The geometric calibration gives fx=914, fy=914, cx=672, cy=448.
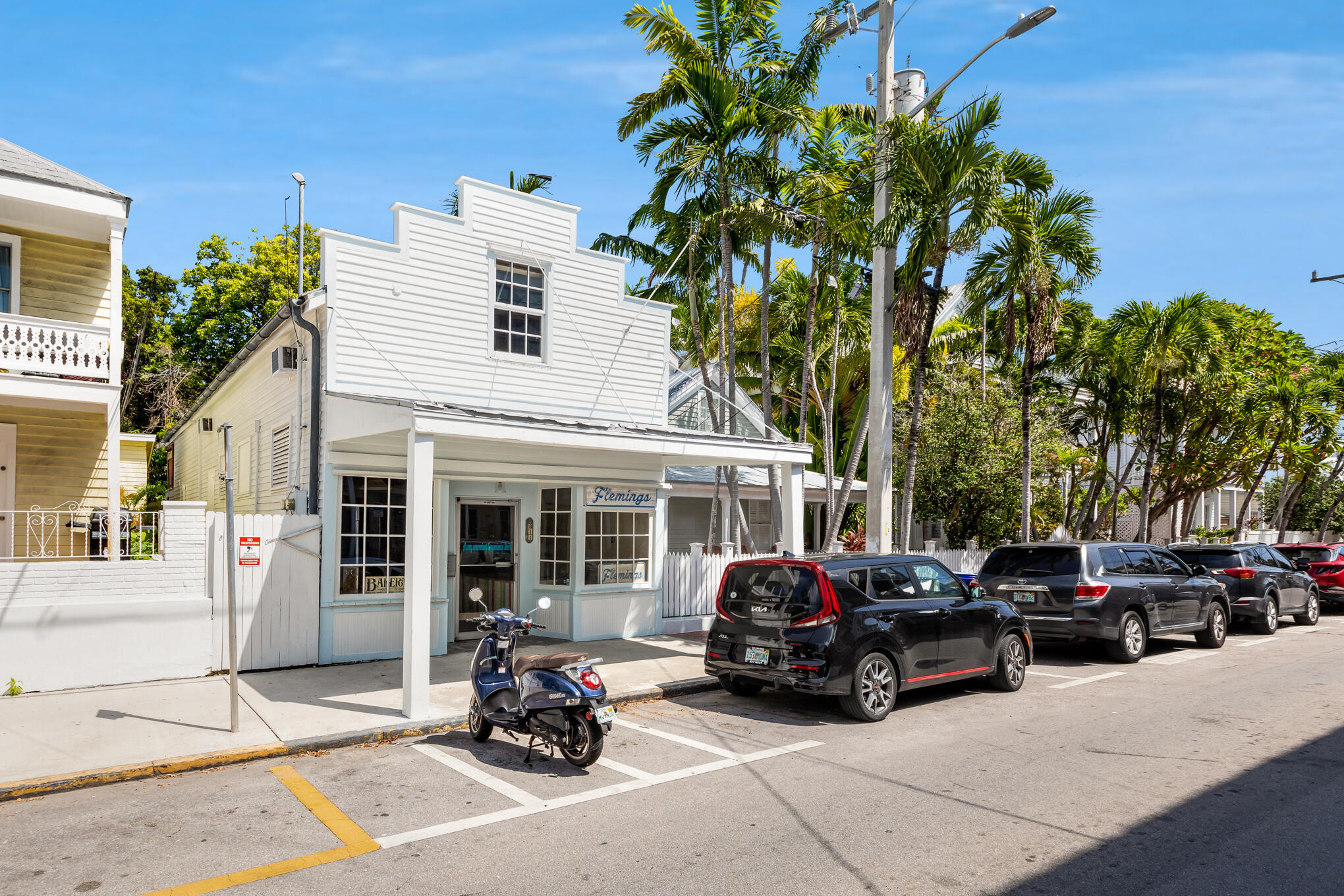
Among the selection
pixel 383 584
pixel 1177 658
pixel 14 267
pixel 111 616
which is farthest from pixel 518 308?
pixel 1177 658

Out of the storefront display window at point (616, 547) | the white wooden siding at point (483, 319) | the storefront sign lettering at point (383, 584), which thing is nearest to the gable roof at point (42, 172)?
the white wooden siding at point (483, 319)

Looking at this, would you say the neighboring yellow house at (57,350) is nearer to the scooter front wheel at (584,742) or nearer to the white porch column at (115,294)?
the white porch column at (115,294)

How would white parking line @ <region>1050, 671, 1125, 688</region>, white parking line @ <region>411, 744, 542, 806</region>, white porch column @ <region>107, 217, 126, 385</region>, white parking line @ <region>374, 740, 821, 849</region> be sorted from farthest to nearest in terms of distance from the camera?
white porch column @ <region>107, 217, 126, 385</region>
white parking line @ <region>1050, 671, 1125, 688</region>
white parking line @ <region>411, 744, 542, 806</region>
white parking line @ <region>374, 740, 821, 849</region>

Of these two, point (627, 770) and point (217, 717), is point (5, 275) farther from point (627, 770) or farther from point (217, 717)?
point (627, 770)

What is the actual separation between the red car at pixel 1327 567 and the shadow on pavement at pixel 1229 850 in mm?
15485

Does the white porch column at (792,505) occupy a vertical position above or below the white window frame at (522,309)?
below

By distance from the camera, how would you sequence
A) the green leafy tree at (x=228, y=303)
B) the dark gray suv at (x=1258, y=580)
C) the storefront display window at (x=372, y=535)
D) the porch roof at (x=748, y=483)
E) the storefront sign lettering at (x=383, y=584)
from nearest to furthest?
the storefront display window at (x=372, y=535), the storefront sign lettering at (x=383, y=584), the dark gray suv at (x=1258, y=580), the porch roof at (x=748, y=483), the green leafy tree at (x=228, y=303)

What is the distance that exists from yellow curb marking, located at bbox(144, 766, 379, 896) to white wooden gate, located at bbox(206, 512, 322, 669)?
4.33 m

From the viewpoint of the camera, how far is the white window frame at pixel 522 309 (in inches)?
492

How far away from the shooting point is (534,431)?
981cm

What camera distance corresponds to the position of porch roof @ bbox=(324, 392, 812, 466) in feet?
29.9

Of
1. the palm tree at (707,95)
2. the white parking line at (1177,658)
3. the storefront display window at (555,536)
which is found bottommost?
the white parking line at (1177,658)

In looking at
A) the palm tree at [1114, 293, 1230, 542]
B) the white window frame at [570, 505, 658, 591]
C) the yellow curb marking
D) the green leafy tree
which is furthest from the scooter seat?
the green leafy tree

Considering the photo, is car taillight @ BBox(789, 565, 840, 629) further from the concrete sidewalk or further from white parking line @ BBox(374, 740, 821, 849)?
the concrete sidewalk
